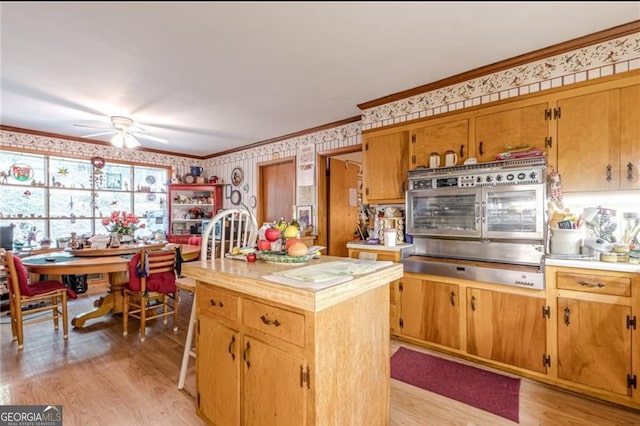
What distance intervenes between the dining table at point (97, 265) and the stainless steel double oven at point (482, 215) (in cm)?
286

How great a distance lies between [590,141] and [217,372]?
9.63 feet

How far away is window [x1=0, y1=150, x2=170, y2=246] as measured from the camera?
425 centimetres

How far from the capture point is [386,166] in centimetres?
309

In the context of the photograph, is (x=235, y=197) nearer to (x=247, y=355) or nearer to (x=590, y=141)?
(x=247, y=355)

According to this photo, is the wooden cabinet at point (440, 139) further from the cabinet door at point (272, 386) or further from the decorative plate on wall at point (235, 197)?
the decorative plate on wall at point (235, 197)

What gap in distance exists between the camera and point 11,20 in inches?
70.3

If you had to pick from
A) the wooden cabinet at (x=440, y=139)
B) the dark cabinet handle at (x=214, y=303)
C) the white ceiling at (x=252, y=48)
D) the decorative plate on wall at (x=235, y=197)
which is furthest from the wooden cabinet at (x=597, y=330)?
the decorative plate on wall at (x=235, y=197)

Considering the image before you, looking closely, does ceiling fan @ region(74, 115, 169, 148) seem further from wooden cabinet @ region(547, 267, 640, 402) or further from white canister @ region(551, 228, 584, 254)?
wooden cabinet @ region(547, 267, 640, 402)

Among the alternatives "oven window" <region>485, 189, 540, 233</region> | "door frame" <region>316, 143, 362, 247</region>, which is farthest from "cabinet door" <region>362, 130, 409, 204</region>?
"door frame" <region>316, 143, 362, 247</region>

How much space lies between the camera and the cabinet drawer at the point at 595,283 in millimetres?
1792

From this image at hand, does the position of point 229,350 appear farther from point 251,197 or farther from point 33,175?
point 33,175

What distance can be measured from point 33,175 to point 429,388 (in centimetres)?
603

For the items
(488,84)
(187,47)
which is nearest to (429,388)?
(488,84)

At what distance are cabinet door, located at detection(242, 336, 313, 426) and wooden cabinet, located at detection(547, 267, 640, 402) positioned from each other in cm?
195
